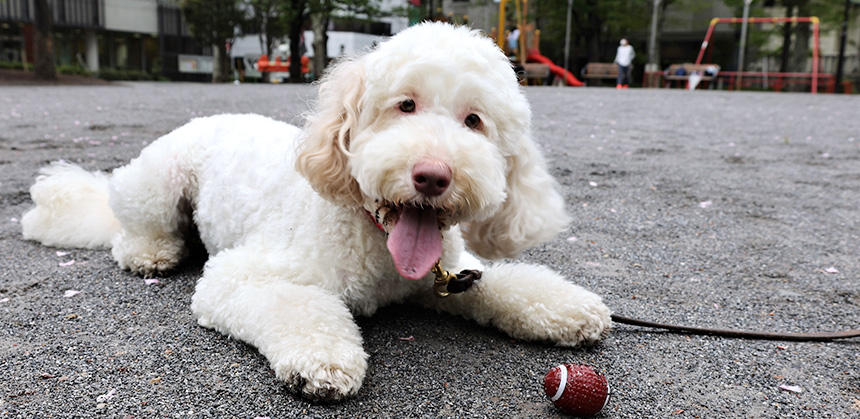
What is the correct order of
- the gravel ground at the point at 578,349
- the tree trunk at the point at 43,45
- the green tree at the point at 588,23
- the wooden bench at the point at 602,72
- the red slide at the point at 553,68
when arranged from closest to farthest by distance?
the gravel ground at the point at 578,349 → the tree trunk at the point at 43,45 → the red slide at the point at 553,68 → the wooden bench at the point at 602,72 → the green tree at the point at 588,23

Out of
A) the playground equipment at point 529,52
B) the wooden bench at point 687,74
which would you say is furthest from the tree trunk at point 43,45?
the wooden bench at point 687,74

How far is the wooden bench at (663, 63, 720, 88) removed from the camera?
24.0 m

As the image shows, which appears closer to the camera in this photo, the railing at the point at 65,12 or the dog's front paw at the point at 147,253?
the dog's front paw at the point at 147,253

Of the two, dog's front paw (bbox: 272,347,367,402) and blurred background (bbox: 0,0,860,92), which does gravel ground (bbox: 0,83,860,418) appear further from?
blurred background (bbox: 0,0,860,92)

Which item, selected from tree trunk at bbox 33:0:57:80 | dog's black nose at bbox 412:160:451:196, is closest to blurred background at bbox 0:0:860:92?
tree trunk at bbox 33:0:57:80

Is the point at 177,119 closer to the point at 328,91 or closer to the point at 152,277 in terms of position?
the point at 152,277

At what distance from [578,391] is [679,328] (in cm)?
80

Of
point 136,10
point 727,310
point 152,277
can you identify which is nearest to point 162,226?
point 152,277

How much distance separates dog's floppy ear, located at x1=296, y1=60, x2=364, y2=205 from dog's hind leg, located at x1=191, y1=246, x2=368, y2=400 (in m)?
0.35

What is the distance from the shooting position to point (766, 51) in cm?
3209

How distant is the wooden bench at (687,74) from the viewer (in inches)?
946

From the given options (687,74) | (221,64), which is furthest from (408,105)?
(221,64)

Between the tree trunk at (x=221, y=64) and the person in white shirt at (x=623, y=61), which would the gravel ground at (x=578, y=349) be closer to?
the person in white shirt at (x=623, y=61)

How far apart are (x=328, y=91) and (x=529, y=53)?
72.0 feet
